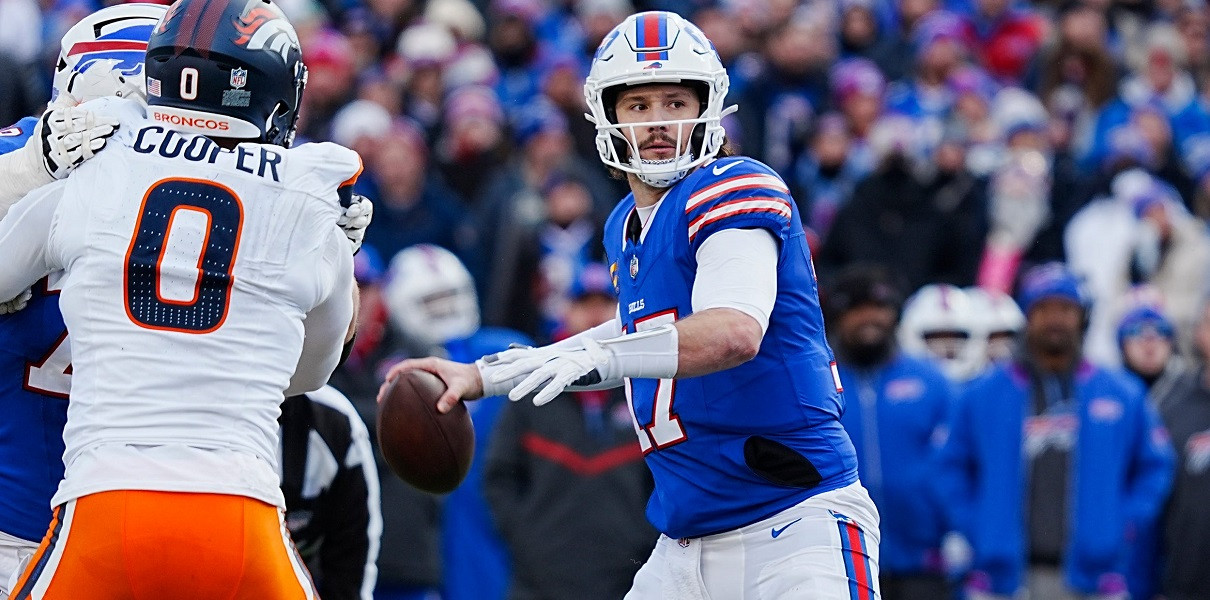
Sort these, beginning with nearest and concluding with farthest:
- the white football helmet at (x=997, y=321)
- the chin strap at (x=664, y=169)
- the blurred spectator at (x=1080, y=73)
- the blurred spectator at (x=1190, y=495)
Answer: the chin strap at (x=664, y=169) → the blurred spectator at (x=1190, y=495) → the white football helmet at (x=997, y=321) → the blurred spectator at (x=1080, y=73)

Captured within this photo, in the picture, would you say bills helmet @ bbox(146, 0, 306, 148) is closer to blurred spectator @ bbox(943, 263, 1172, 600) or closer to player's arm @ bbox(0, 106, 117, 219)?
player's arm @ bbox(0, 106, 117, 219)

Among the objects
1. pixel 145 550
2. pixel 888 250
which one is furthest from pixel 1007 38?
pixel 145 550

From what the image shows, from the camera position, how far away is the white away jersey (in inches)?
145

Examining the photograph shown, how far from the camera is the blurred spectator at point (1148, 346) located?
9320 millimetres

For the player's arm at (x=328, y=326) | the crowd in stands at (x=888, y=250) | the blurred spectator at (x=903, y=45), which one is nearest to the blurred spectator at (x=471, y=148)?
the crowd in stands at (x=888, y=250)

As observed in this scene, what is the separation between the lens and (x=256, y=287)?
3793 mm

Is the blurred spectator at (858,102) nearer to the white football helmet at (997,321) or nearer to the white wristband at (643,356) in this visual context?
the white football helmet at (997,321)

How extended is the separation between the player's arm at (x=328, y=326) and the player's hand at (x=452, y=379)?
0.77ft

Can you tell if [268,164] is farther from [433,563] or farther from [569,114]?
[569,114]

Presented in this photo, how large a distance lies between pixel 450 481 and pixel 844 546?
0.99 meters

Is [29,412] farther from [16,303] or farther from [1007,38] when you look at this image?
[1007,38]

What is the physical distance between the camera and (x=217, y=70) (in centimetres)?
392

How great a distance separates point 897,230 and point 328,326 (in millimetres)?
7099

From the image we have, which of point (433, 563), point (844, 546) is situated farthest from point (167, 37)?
point (433, 563)
